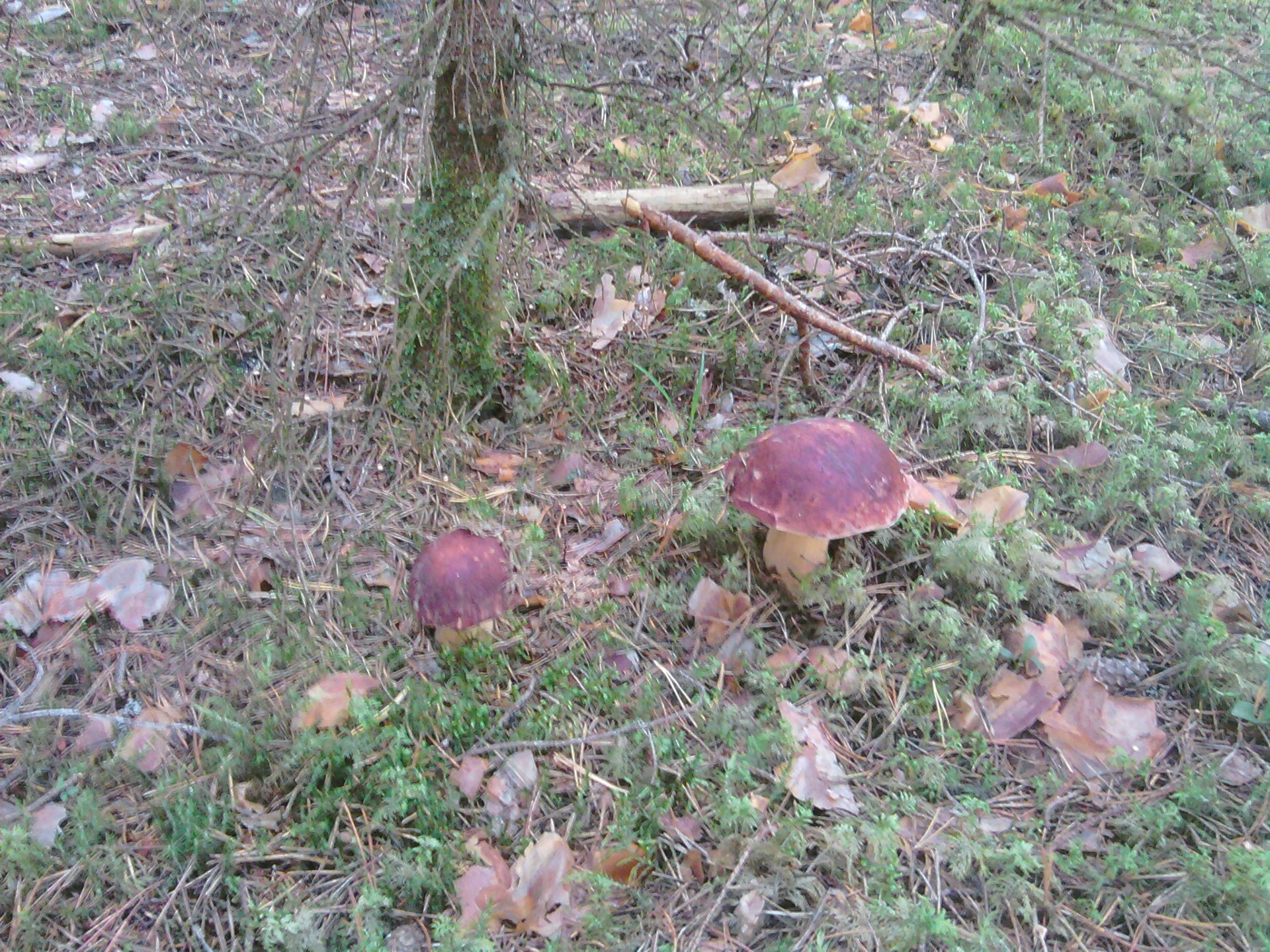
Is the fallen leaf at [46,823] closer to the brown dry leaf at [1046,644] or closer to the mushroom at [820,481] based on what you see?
the mushroom at [820,481]

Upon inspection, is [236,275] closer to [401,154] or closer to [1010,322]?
[401,154]

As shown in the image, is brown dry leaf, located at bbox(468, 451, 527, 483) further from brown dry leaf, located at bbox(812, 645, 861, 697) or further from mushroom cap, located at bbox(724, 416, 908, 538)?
brown dry leaf, located at bbox(812, 645, 861, 697)

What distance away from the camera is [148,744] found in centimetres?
223

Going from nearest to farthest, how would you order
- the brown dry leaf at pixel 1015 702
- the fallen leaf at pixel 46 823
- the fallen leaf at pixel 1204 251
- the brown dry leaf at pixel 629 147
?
1. the fallen leaf at pixel 46 823
2. the brown dry leaf at pixel 1015 702
3. the fallen leaf at pixel 1204 251
4. the brown dry leaf at pixel 629 147

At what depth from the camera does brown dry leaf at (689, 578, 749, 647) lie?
100 inches

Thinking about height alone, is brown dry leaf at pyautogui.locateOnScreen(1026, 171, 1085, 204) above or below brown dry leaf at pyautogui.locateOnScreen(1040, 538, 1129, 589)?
above

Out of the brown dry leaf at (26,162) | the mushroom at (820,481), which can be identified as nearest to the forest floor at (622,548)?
the brown dry leaf at (26,162)

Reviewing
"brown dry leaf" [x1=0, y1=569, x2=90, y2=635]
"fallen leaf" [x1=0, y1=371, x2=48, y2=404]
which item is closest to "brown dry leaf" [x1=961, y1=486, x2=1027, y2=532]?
"brown dry leaf" [x1=0, y1=569, x2=90, y2=635]

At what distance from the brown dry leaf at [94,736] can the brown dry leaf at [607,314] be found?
2.10m

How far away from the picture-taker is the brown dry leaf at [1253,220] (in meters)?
4.07

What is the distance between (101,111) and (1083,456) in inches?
190

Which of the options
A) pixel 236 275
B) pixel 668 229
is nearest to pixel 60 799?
pixel 236 275

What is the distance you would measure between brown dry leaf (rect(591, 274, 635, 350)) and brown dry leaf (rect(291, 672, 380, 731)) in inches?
65.4

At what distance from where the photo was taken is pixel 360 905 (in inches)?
74.6
